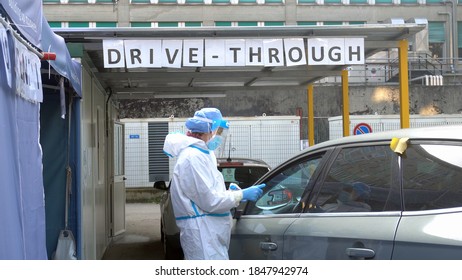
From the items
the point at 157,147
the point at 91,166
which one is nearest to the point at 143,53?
the point at 91,166

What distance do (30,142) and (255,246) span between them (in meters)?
1.90

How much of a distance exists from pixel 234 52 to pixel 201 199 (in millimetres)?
3105

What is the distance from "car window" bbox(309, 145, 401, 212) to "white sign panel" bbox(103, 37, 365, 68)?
10.6 ft

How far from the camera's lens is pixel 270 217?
4277 mm

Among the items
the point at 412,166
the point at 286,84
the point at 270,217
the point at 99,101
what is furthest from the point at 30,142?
the point at 286,84

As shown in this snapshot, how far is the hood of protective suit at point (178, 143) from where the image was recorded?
4.21 m

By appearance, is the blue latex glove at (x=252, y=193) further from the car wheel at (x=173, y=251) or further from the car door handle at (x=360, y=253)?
the car wheel at (x=173, y=251)

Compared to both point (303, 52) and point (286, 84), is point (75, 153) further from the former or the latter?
point (286, 84)

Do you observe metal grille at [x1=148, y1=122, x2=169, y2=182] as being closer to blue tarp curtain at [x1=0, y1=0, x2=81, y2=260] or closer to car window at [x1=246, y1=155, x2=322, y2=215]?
car window at [x1=246, y1=155, x2=322, y2=215]

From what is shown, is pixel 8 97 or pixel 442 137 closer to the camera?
pixel 8 97

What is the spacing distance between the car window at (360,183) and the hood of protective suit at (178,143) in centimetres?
100

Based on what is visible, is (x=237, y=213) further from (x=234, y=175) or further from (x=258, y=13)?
(x=258, y=13)

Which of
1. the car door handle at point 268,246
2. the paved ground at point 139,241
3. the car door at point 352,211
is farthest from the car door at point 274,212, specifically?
the paved ground at point 139,241

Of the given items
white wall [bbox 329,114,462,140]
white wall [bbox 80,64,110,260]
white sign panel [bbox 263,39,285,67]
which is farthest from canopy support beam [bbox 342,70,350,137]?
white wall [bbox 329,114,462,140]
